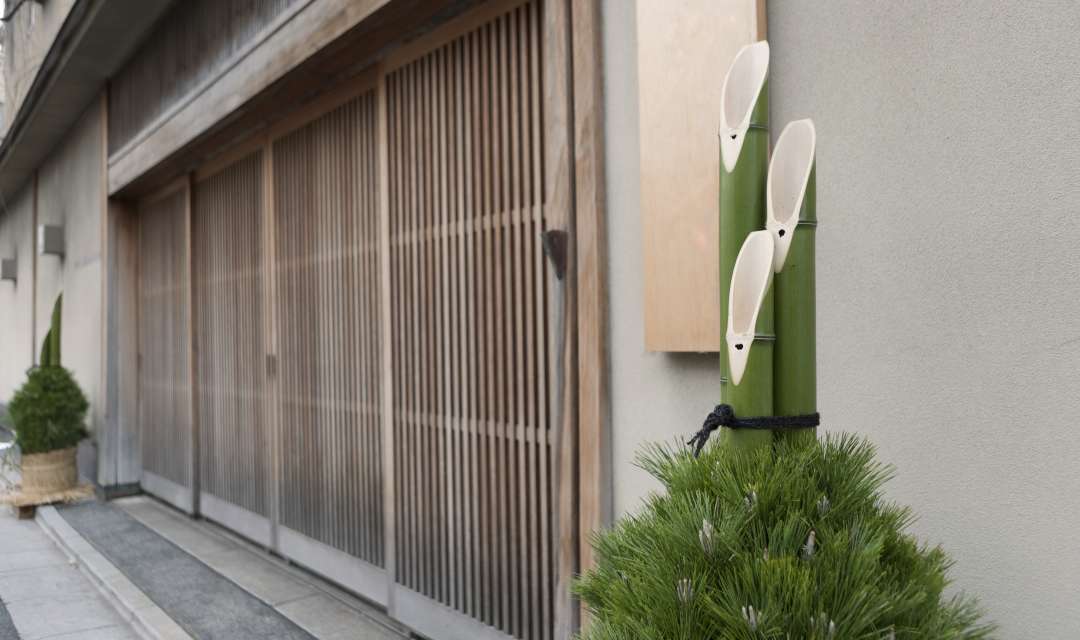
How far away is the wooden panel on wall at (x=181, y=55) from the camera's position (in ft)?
15.7

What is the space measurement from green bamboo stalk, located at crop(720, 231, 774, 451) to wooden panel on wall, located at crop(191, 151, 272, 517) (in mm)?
4509

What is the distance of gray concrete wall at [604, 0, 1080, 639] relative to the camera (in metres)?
1.50

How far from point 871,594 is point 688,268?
4.00 feet

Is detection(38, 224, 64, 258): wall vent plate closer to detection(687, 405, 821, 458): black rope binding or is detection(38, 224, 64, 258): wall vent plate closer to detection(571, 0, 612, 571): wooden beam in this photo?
detection(571, 0, 612, 571): wooden beam

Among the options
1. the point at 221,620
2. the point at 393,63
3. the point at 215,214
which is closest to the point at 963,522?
the point at 393,63

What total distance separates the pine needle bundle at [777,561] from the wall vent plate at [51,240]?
31.3 feet

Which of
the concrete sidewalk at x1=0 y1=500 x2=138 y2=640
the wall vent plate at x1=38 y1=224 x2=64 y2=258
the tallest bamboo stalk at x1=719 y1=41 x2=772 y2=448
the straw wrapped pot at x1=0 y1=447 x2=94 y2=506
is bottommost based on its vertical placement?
the concrete sidewalk at x1=0 y1=500 x2=138 y2=640

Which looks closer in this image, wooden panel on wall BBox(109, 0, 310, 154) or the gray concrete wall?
the gray concrete wall

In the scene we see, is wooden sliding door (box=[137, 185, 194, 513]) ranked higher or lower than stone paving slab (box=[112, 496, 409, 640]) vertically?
higher

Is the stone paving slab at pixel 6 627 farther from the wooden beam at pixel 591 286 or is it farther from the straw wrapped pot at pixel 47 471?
the wooden beam at pixel 591 286

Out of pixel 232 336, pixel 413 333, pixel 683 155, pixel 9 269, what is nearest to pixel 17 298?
pixel 9 269

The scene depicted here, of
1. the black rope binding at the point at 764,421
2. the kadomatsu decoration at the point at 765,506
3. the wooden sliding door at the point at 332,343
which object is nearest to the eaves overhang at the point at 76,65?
the wooden sliding door at the point at 332,343

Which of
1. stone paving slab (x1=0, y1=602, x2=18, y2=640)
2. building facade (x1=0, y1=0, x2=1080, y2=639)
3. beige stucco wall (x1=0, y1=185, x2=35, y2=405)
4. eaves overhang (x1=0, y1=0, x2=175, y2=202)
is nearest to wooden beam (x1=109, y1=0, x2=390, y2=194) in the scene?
building facade (x1=0, y1=0, x2=1080, y2=639)

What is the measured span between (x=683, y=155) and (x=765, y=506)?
4.14 feet
